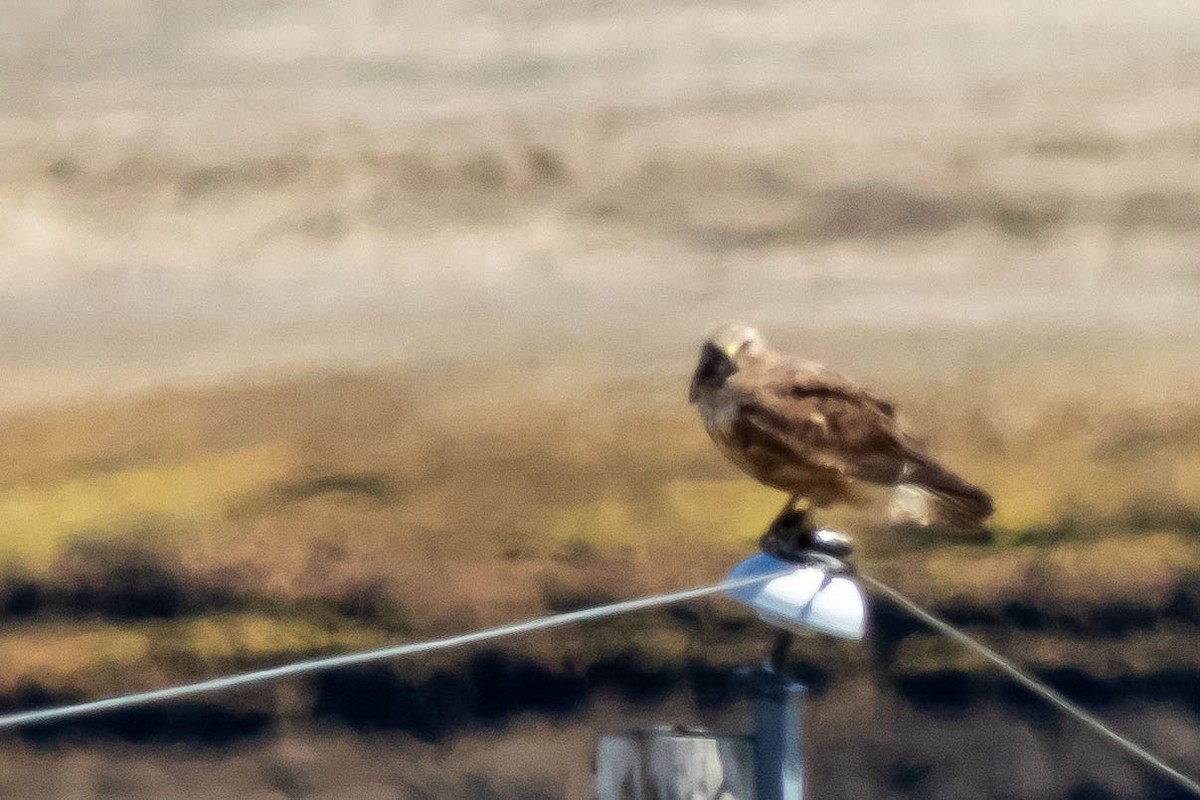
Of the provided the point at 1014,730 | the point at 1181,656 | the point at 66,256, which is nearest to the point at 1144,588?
the point at 1181,656

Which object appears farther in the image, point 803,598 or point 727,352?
point 727,352

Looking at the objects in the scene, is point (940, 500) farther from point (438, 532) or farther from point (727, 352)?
point (438, 532)

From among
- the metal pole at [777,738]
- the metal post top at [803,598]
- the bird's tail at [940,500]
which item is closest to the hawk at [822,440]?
the bird's tail at [940,500]

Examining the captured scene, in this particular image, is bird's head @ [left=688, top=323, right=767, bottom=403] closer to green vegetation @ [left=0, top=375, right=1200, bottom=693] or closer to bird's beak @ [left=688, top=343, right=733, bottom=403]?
bird's beak @ [left=688, top=343, right=733, bottom=403]

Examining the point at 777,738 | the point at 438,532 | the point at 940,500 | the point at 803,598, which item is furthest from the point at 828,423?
the point at 438,532

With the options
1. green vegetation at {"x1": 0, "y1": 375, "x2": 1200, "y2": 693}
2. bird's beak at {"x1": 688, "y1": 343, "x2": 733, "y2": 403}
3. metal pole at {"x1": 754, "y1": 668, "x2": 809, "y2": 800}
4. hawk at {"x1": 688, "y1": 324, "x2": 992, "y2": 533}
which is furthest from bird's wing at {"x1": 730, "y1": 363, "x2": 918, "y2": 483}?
green vegetation at {"x1": 0, "y1": 375, "x2": 1200, "y2": 693}

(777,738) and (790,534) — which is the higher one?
(790,534)

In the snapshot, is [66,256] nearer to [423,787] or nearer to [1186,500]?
[423,787]
